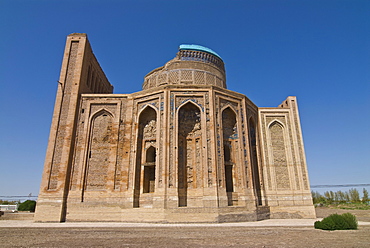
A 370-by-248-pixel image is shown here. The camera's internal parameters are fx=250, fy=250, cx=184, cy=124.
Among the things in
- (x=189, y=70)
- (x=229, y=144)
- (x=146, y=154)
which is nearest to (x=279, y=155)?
(x=229, y=144)

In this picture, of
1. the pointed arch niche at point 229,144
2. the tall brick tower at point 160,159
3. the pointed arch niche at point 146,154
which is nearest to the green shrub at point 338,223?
the tall brick tower at point 160,159

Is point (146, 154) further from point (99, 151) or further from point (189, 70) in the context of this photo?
point (189, 70)

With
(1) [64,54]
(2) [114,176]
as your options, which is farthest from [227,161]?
(1) [64,54]

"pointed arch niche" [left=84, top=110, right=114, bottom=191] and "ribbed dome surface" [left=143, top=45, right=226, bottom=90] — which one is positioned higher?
"ribbed dome surface" [left=143, top=45, right=226, bottom=90]

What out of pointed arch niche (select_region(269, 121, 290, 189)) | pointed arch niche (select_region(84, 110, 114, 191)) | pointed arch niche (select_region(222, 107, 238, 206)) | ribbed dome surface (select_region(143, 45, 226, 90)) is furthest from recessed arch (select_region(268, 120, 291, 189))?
pointed arch niche (select_region(84, 110, 114, 191))

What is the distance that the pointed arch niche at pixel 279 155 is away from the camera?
18.1 meters

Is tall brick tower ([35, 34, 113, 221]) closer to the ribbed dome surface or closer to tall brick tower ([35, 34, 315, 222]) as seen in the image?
tall brick tower ([35, 34, 315, 222])

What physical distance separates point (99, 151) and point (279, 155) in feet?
42.2

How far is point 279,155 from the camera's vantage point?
1878 centimetres

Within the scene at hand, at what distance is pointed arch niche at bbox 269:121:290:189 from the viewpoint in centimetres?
1809

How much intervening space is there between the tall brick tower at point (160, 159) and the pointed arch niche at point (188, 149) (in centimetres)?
6

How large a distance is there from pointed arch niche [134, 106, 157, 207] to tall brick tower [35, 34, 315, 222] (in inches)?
2.5

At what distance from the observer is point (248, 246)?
607 centimetres

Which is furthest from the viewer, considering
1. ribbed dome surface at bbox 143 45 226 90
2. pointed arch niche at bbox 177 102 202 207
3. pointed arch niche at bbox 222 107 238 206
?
ribbed dome surface at bbox 143 45 226 90
